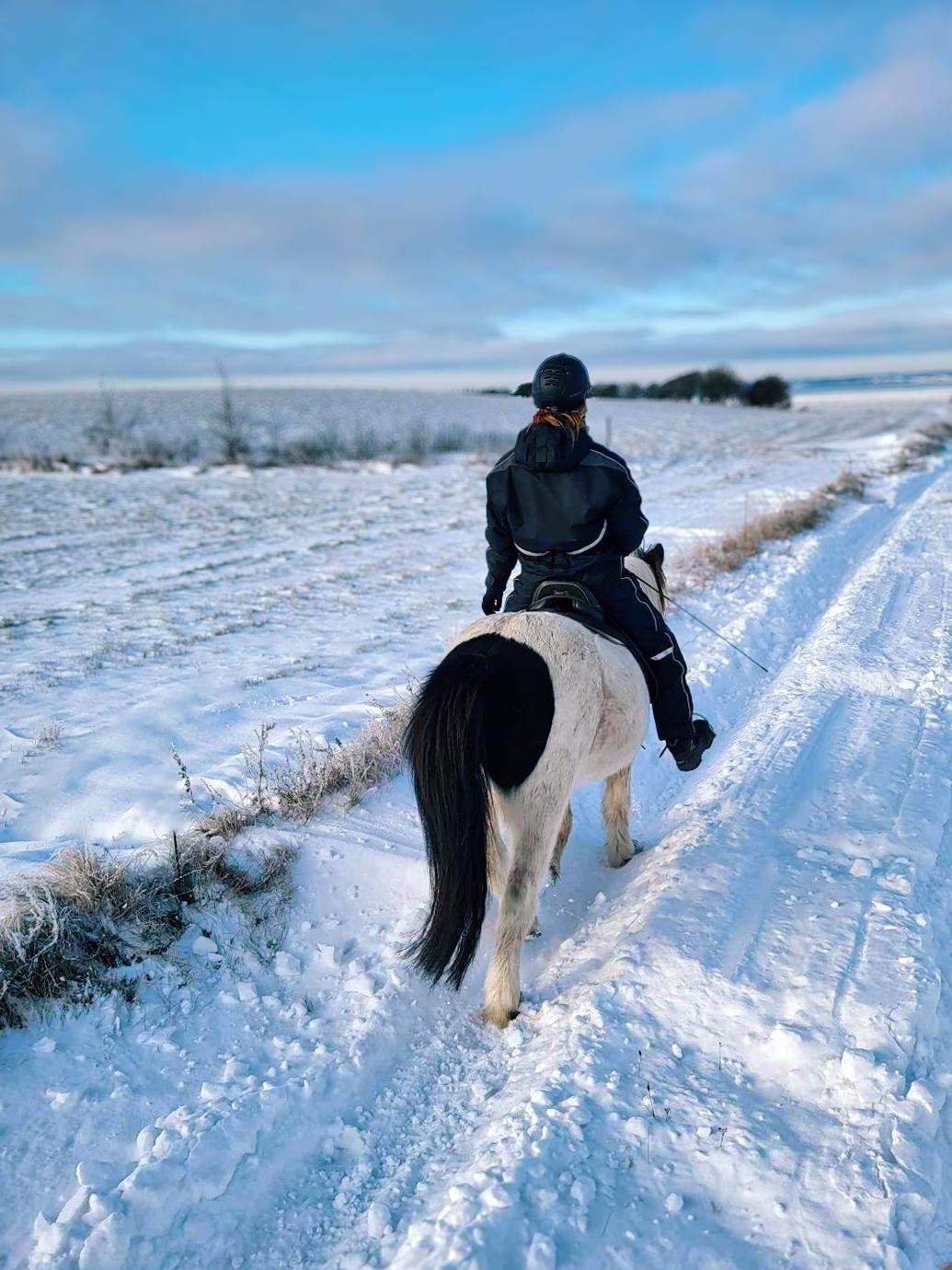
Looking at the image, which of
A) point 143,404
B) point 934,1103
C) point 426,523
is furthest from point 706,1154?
point 143,404

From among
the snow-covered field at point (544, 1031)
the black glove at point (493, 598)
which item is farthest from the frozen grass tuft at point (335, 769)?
the black glove at point (493, 598)

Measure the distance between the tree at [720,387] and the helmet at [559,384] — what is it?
262ft

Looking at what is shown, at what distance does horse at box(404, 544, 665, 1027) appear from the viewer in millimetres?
2896

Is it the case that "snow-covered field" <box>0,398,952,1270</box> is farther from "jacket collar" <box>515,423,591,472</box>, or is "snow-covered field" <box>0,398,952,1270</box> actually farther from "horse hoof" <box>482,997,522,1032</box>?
"jacket collar" <box>515,423,591,472</box>

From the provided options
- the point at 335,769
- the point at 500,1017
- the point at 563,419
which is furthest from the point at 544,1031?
the point at 563,419

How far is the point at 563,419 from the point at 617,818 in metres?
2.09

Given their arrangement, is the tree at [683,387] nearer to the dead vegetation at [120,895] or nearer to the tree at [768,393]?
the tree at [768,393]

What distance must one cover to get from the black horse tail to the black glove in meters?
1.03

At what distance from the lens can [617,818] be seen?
409 centimetres

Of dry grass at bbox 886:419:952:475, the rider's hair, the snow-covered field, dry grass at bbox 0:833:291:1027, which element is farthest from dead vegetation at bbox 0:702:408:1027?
dry grass at bbox 886:419:952:475

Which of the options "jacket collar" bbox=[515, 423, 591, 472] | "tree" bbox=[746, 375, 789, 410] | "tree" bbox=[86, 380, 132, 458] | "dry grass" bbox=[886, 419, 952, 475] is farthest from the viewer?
"tree" bbox=[746, 375, 789, 410]

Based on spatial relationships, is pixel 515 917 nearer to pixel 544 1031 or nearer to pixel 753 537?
pixel 544 1031

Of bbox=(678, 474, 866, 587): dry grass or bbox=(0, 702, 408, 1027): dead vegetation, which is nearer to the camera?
bbox=(0, 702, 408, 1027): dead vegetation

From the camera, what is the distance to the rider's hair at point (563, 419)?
3477mm
